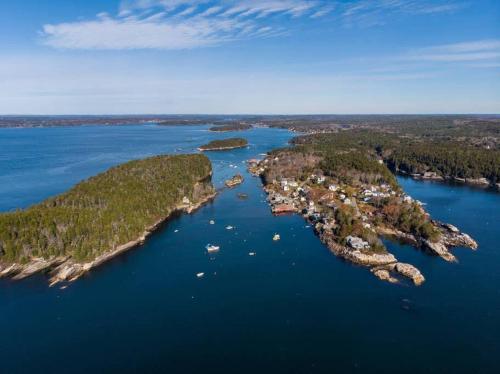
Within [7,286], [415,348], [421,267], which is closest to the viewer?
[415,348]

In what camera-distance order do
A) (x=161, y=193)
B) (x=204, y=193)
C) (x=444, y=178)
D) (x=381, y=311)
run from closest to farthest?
1. (x=381, y=311)
2. (x=161, y=193)
3. (x=204, y=193)
4. (x=444, y=178)

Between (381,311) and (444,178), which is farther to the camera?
(444,178)

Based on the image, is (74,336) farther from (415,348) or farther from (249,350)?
(415,348)

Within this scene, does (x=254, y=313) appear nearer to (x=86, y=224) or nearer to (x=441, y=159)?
(x=86, y=224)

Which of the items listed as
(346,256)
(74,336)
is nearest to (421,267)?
(346,256)

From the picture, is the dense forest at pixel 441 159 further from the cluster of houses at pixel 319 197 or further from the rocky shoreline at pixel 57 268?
the rocky shoreline at pixel 57 268

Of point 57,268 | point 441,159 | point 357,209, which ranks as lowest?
point 57,268

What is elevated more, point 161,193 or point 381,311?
point 161,193

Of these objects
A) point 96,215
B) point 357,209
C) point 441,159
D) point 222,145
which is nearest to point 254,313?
point 96,215
